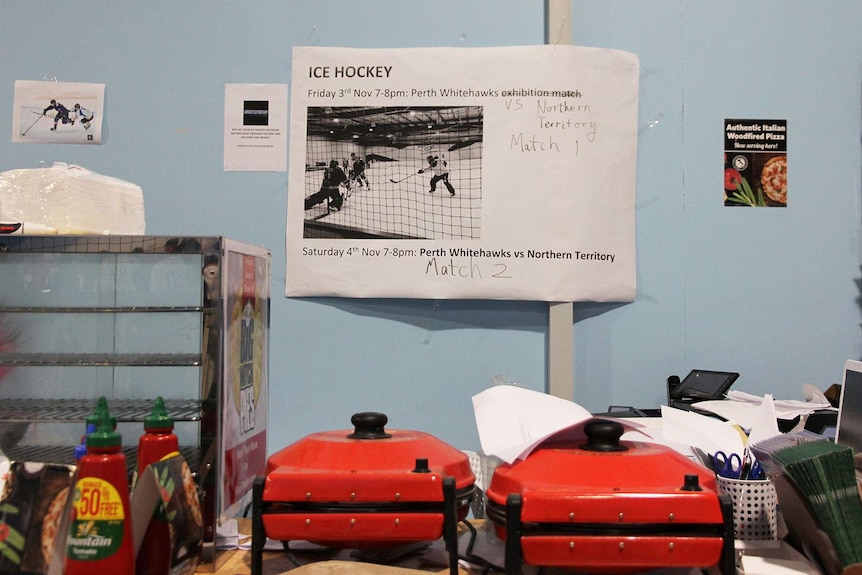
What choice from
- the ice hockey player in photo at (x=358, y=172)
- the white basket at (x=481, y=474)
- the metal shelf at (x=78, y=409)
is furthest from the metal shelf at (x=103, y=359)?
the ice hockey player in photo at (x=358, y=172)

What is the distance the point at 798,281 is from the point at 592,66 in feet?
3.24

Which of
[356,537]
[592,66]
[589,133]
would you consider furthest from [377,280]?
[356,537]

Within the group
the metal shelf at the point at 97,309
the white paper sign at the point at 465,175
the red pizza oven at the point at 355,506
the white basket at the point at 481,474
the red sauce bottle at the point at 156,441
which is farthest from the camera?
the white paper sign at the point at 465,175

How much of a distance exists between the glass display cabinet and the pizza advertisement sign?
1556mm

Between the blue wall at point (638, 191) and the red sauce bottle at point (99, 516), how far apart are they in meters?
1.21

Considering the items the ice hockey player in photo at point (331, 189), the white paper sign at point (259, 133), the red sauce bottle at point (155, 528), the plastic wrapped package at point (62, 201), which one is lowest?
the red sauce bottle at point (155, 528)

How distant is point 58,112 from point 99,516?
5.66ft

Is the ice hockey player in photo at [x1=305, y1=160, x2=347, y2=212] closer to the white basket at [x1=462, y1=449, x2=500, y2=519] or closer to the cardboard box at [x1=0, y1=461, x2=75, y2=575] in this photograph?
the white basket at [x1=462, y1=449, x2=500, y2=519]

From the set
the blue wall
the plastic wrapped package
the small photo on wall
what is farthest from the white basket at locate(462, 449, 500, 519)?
the small photo on wall

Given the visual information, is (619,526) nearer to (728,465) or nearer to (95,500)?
(728,465)

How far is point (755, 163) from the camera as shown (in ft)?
7.73

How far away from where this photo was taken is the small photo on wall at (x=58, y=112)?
235 centimetres

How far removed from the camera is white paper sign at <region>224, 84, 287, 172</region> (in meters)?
2.33

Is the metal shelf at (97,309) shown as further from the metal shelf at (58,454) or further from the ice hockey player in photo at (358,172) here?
the ice hockey player in photo at (358,172)
